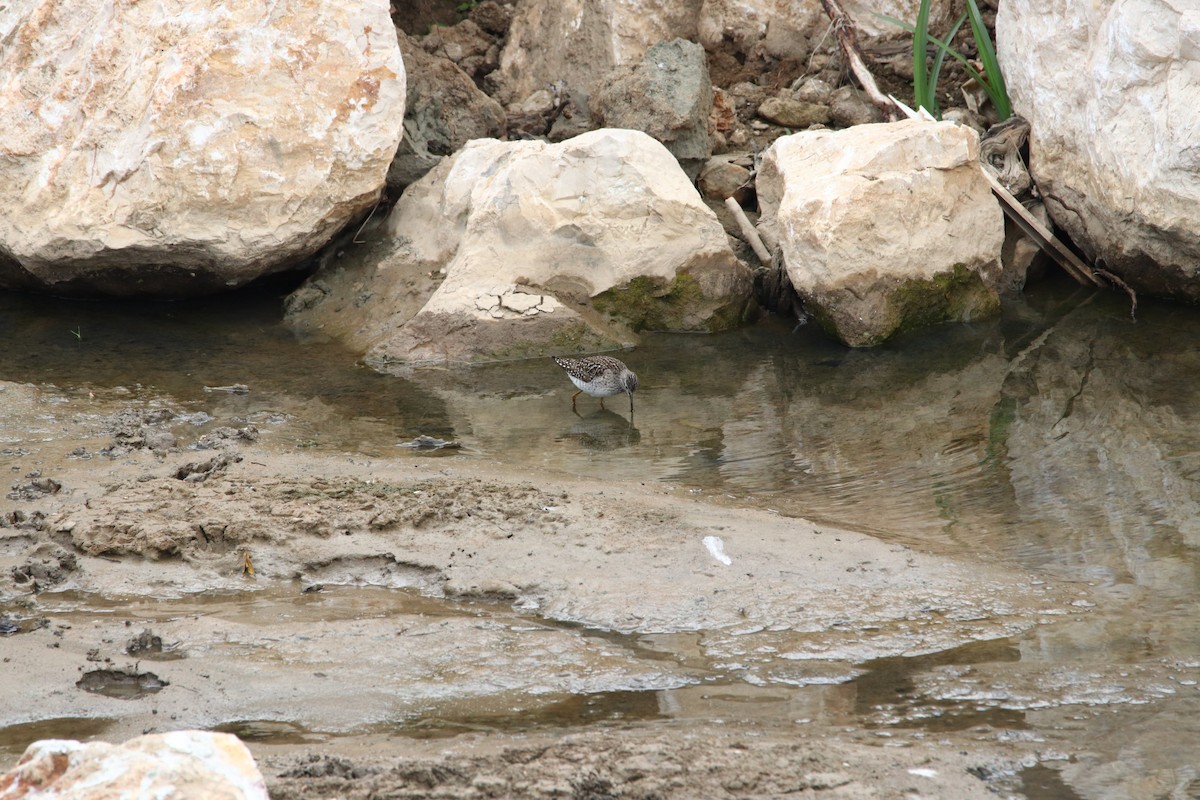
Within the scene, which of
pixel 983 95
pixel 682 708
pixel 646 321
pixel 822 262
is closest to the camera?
pixel 682 708

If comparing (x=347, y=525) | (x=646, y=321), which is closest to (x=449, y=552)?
(x=347, y=525)

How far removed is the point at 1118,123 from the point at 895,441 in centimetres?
383

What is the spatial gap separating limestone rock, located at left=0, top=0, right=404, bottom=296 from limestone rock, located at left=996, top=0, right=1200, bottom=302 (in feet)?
18.0

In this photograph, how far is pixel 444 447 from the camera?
22.6 feet

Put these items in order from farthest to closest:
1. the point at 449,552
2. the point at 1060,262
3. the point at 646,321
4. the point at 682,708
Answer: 1. the point at 1060,262
2. the point at 646,321
3. the point at 449,552
4. the point at 682,708

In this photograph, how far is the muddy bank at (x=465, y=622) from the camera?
3.44m

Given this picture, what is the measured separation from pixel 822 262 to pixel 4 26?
6.74 metres

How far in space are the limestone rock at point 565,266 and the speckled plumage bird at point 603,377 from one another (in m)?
1.21

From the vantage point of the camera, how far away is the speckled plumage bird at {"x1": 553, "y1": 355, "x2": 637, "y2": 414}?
757 centimetres

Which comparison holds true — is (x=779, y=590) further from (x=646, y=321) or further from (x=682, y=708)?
(x=646, y=321)

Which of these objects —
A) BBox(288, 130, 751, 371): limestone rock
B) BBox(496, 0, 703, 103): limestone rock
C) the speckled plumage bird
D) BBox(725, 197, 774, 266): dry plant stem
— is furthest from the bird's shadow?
BBox(496, 0, 703, 103): limestone rock

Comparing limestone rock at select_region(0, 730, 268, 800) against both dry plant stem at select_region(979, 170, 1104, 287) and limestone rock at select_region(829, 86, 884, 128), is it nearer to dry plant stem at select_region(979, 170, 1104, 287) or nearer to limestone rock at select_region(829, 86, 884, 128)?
dry plant stem at select_region(979, 170, 1104, 287)

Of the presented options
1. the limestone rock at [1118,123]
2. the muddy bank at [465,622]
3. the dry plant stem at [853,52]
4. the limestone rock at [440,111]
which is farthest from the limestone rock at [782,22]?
the muddy bank at [465,622]

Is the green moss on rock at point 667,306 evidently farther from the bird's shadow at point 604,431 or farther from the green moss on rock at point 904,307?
the bird's shadow at point 604,431
